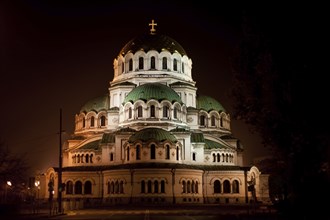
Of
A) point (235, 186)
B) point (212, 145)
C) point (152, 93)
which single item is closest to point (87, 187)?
point (152, 93)

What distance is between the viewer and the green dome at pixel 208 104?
8669 cm

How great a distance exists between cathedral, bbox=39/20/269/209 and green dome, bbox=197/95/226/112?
3.6 inches

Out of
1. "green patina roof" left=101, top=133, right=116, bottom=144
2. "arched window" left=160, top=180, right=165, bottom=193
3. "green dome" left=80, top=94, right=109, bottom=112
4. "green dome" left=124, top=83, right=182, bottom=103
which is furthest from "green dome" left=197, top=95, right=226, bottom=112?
"arched window" left=160, top=180, right=165, bottom=193

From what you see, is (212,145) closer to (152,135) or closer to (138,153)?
A: (152,135)

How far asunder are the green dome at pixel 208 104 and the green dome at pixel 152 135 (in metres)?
14.3

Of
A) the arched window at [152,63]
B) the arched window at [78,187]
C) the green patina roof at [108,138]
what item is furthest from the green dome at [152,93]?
the arched window at [78,187]

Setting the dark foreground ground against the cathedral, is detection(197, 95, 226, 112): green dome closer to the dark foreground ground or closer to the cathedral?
the cathedral

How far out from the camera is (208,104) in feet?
287

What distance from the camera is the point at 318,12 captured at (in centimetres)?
2214

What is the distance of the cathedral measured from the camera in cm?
7194

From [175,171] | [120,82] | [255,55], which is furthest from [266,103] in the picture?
[120,82]

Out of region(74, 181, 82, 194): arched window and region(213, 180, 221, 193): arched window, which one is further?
region(74, 181, 82, 194): arched window

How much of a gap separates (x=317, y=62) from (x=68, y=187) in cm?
6092

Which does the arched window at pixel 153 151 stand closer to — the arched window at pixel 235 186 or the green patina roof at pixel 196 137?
the green patina roof at pixel 196 137
